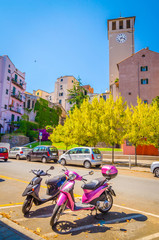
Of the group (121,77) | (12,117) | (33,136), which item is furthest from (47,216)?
(12,117)

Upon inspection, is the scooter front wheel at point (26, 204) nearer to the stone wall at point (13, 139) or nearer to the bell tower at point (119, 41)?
the stone wall at point (13, 139)

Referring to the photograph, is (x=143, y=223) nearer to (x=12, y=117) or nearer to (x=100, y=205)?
(x=100, y=205)

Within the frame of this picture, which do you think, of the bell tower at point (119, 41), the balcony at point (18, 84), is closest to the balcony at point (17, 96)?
the balcony at point (18, 84)

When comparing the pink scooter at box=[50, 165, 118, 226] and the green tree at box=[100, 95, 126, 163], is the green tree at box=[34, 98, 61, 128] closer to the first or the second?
the green tree at box=[100, 95, 126, 163]

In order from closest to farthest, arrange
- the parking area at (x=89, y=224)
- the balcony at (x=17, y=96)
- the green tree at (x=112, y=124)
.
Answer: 1. the parking area at (x=89, y=224)
2. the green tree at (x=112, y=124)
3. the balcony at (x=17, y=96)

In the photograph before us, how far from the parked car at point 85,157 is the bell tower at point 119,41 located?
104 ft

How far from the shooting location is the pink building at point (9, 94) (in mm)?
38750

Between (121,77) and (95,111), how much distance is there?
16665 millimetres

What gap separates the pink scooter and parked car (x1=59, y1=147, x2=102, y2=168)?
1012 cm

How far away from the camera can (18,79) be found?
45094mm

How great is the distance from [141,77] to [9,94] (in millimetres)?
28096

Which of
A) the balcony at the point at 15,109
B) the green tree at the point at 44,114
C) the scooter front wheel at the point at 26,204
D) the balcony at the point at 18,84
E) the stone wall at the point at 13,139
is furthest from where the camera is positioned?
the green tree at the point at 44,114

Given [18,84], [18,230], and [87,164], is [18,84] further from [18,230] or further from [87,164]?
[18,230]

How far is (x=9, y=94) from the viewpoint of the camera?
134 feet
